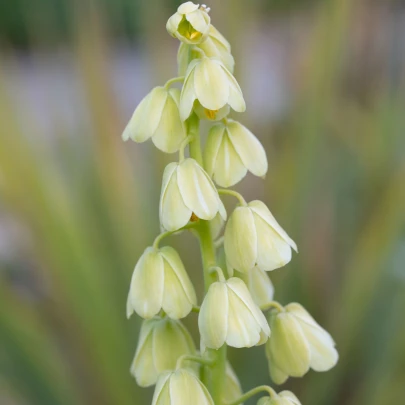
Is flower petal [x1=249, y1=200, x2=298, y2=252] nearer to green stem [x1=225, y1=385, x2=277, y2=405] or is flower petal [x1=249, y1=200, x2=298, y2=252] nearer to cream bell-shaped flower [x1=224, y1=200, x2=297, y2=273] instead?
cream bell-shaped flower [x1=224, y1=200, x2=297, y2=273]

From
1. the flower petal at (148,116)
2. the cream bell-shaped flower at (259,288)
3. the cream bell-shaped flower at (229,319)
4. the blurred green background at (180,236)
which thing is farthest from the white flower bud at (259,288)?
the blurred green background at (180,236)

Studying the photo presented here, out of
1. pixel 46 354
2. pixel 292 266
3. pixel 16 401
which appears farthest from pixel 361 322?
pixel 16 401

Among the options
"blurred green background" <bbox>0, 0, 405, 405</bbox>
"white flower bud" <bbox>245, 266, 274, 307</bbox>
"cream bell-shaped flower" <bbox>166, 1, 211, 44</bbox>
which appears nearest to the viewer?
"cream bell-shaped flower" <bbox>166, 1, 211, 44</bbox>

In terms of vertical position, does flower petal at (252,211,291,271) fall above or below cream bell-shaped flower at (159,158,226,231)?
below

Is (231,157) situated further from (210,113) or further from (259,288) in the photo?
(259,288)

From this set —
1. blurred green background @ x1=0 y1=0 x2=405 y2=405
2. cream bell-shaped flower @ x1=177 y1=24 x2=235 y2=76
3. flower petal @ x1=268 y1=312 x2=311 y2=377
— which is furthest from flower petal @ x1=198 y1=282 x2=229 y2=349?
blurred green background @ x1=0 y1=0 x2=405 y2=405

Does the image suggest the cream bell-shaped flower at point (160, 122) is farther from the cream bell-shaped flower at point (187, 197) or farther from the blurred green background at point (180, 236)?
the blurred green background at point (180, 236)
